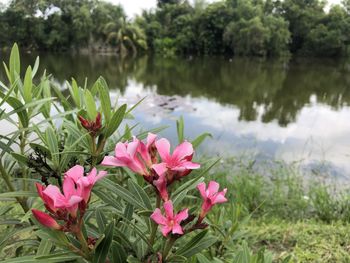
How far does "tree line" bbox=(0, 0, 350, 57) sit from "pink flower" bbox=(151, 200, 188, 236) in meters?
25.6

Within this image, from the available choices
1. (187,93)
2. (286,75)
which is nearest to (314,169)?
(187,93)

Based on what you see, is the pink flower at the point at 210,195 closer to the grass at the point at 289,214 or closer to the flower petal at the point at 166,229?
the flower petal at the point at 166,229

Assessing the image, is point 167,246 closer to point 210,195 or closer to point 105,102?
point 210,195

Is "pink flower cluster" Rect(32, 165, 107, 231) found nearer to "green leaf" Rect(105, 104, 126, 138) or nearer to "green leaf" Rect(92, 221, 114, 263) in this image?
"green leaf" Rect(92, 221, 114, 263)

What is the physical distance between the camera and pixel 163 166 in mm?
556

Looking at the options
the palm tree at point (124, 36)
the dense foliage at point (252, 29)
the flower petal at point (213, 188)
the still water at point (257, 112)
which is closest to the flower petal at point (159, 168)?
the flower petal at point (213, 188)

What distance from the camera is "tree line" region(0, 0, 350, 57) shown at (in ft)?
84.4

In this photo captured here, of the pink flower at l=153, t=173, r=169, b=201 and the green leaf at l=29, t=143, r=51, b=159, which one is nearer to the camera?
the pink flower at l=153, t=173, r=169, b=201

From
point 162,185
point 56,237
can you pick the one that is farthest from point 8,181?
point 162,185

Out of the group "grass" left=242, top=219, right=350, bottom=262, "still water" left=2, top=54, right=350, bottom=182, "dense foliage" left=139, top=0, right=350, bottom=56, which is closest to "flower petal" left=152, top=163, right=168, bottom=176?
"still water" left=2, top=54, right=350, bottom=182

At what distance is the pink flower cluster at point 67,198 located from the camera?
1.65 ft

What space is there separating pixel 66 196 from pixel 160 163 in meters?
0.15

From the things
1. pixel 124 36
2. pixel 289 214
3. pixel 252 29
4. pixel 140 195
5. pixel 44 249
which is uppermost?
pixel 252 29

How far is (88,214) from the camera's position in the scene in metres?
0.79
